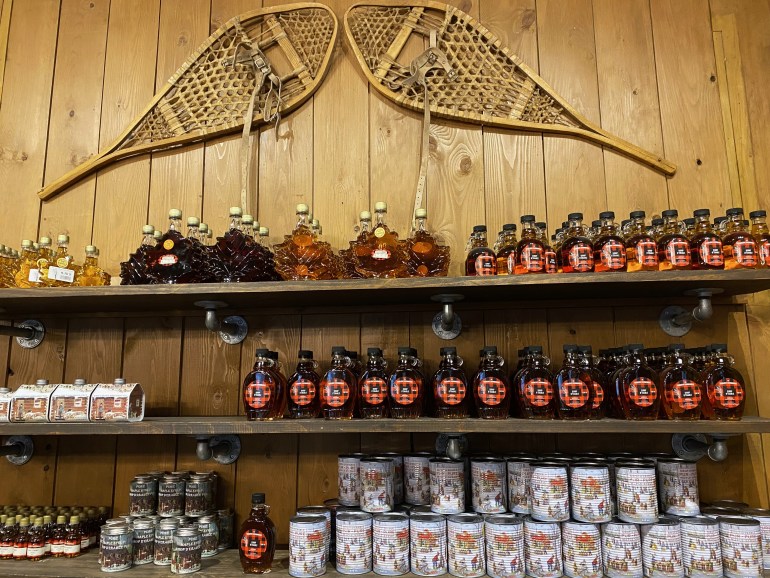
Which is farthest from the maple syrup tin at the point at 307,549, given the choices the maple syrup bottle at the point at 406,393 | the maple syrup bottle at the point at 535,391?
the maple syrup bottle at the point at 535,391

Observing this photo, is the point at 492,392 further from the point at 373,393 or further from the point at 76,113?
Result: the point at 76,113

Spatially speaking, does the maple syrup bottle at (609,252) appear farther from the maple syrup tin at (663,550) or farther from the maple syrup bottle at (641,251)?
the maple syrup tin at (663,550)

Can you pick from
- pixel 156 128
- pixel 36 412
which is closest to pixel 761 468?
pixel 36 412

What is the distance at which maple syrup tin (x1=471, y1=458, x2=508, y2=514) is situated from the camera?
4.27 feet

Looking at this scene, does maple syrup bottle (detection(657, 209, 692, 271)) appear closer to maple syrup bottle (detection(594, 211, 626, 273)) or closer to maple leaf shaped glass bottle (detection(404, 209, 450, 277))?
maple syrup bottle (detection(594, 211, 626, 273))

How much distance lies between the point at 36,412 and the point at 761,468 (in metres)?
1.87

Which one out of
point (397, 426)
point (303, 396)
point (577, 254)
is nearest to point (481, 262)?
point (577, 254)

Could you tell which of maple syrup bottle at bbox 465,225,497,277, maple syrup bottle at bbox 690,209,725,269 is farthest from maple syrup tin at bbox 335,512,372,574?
maple syrup bottle at bbox 690,209,725,269

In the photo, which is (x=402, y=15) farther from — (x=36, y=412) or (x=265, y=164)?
(x=36, y=412)

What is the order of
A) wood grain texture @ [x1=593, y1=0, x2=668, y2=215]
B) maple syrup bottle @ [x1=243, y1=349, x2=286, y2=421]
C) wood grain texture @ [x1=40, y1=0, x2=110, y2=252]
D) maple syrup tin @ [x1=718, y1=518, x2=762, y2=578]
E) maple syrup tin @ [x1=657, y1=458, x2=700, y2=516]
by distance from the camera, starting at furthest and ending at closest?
wood grain texture @ [x1=40, y1=0, x2=110, y2=252] < wood grain texture @ [x1=593, y1=0, x2=668, y2=215] < maple syrup bottle @ [x1=243, y1=349, x2=286, y2=421] < maple syrup tin @ [x1=657, y1=458, x2=700, y2=516] < maple syrup tin @ [x1=718, y1=518, x2=762, y2=578]

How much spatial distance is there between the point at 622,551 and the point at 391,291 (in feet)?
2.47

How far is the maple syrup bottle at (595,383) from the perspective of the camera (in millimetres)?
1313

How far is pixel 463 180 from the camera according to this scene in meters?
1.74

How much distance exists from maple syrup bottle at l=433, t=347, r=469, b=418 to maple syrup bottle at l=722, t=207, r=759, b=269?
2.25 feet
